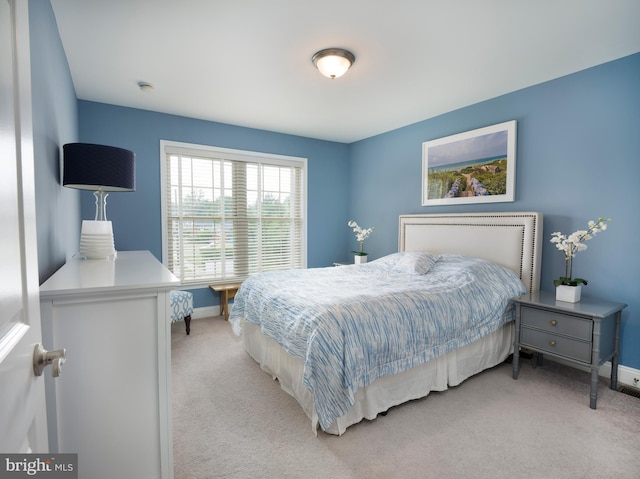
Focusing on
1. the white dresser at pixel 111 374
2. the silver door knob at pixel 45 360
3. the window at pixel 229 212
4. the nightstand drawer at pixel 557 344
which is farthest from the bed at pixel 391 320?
the window at pixel 229 212

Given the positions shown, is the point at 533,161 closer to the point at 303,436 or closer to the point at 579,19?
the point at 579,19

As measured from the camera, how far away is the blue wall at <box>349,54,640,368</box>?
2549mm

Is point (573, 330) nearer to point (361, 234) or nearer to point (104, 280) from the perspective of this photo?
point (361, 234)

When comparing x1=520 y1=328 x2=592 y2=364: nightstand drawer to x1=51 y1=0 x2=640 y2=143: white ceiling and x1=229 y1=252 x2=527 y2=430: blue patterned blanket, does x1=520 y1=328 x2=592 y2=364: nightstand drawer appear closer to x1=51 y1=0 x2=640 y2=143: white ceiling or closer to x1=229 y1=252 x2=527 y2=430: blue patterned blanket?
x1=229 y1=252 x2=527 y2=430: blue patterned blanket

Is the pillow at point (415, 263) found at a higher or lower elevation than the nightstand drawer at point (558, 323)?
higher

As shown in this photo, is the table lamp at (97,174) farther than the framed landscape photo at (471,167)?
No

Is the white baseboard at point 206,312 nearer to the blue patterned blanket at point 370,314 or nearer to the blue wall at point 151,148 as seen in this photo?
the blue wall at point 151,148

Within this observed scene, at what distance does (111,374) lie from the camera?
4.33ft

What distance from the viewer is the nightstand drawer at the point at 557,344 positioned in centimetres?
232

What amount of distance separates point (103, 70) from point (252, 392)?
121 inches

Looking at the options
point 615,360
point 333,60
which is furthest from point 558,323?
point 333,60

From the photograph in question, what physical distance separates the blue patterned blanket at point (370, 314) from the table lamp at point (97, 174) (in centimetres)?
125

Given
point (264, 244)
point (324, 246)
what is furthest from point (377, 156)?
point (264, 244)

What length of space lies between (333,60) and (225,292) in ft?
10.1
